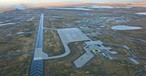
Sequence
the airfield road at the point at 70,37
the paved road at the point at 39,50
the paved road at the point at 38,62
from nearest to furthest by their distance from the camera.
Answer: the paved road at the point at 38,62, the paved road at the point at 39,50, the airfield road at the point at 70,37

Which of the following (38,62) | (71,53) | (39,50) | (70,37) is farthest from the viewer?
(70,37)

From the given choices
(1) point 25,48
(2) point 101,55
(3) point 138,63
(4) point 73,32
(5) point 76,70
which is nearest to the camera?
(5) point 76,70

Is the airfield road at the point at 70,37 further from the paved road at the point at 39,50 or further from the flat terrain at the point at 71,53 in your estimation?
the paved road at the point at 39,50

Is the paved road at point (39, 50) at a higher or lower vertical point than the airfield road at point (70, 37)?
lower

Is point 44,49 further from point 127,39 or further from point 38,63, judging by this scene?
point 127,39

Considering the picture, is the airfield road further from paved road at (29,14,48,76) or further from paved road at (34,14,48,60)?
paved road at (29,14,48,76)

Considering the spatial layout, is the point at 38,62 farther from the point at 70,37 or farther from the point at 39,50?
the point at 70,37

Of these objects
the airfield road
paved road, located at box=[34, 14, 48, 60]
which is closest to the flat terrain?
the airfield road

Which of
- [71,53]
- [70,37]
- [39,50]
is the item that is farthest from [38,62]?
[70,37]

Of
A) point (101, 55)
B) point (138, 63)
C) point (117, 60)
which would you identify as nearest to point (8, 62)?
point (101, 55)

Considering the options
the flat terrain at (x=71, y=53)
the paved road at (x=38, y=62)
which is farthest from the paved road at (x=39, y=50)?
the flat terrain at (x=71, y=53)

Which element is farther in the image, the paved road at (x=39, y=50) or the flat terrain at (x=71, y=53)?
the paved road at (x=39, y=50)
